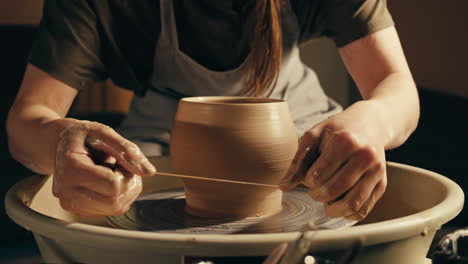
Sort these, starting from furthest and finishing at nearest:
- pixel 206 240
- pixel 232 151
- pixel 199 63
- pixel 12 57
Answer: pixel 12 57 < pixel 199 63 < pixel 232 151 < pixel 206 240

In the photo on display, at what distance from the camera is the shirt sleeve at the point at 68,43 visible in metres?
1.15

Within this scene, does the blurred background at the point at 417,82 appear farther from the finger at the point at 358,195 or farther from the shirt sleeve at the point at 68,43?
the finger at the point at 358,195

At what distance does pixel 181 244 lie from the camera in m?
0.58

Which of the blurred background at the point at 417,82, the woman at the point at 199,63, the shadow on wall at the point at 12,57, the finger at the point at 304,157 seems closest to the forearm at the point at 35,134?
the woman at the point at 199,63

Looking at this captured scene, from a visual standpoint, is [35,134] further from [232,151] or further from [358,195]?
→ [358,195]

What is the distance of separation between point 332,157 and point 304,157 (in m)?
0.04

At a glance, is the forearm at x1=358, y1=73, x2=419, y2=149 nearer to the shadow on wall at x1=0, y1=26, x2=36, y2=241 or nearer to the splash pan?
the splash pan

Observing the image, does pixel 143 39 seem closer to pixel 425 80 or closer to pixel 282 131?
pixel 282 131

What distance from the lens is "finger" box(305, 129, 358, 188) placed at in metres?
0.70

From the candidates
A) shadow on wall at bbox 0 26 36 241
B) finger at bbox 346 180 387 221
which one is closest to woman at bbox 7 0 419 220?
finger at bbox 346 180 387 221

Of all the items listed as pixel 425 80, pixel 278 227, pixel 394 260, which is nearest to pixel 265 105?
pixel 278 227

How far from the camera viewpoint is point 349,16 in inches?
47.9

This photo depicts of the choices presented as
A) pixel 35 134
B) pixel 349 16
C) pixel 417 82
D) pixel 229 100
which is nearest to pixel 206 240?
pixel 229 100

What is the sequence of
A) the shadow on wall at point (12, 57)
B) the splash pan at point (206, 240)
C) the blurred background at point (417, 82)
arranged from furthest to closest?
the shadow on wall at point (12, 57) → the blurred background at point (417, 82) → the splash pan at point (206, 240)
